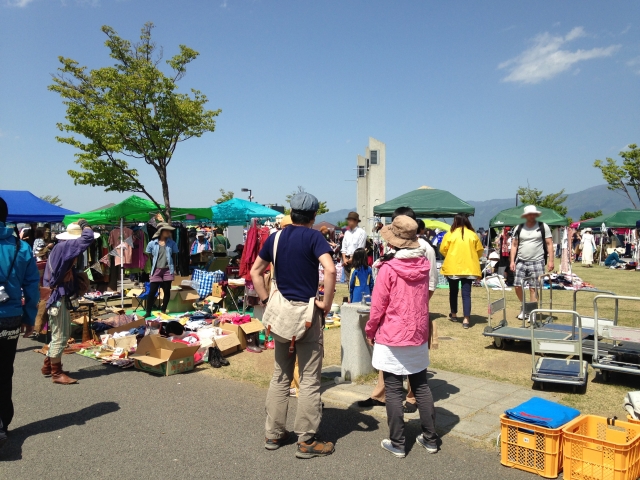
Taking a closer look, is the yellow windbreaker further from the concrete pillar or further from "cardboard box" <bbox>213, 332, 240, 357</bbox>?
"cardboard box" <bbox>213, 332, 240, 357</bbox>

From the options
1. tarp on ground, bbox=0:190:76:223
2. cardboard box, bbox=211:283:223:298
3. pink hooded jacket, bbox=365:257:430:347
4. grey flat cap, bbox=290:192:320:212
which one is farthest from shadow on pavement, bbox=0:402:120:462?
tarp on ground, bbox=0:190:76:223

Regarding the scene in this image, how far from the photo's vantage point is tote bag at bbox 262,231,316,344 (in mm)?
3842

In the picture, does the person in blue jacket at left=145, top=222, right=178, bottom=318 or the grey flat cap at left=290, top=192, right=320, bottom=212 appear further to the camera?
the person in blue jacket at left=145, top=222, right=178, bottom=318

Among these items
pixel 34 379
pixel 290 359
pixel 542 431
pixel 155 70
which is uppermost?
pixel 155 70

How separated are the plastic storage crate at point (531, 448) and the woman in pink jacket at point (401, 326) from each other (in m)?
0.53

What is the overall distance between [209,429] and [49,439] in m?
1.35

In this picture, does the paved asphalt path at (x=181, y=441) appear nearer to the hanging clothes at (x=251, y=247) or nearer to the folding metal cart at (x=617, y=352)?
the folding metal cart at (x=617, y=352)

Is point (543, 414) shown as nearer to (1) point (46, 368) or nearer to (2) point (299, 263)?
(2) point (299, 263)

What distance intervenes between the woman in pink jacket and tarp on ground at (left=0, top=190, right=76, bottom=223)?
46.0 ft

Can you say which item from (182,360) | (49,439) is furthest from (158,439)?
(182,360)

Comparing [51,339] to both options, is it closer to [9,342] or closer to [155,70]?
[9,342]

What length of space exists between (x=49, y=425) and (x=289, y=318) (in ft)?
8.69

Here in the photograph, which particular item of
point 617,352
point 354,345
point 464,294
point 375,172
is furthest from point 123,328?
point 375,172

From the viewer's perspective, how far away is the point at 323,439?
4219 millimetres
